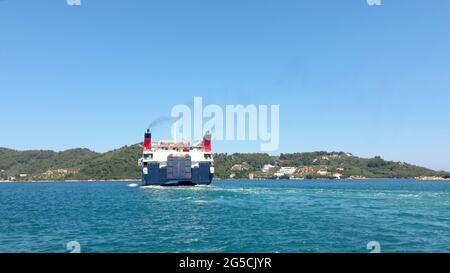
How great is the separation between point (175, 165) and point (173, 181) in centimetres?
497

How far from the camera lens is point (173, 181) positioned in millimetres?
100500

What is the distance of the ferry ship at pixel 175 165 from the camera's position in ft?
323

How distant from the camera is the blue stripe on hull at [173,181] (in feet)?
326

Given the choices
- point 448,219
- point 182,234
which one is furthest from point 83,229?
point 448,219

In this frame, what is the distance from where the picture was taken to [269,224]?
30.2 meters

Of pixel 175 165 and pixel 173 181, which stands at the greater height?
pixel 175 165

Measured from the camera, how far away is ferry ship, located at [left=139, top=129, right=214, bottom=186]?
98375 millimetres

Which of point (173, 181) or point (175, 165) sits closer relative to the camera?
point (175, 165)

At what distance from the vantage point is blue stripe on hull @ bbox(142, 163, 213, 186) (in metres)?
99.4

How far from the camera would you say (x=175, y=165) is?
3873 inches
